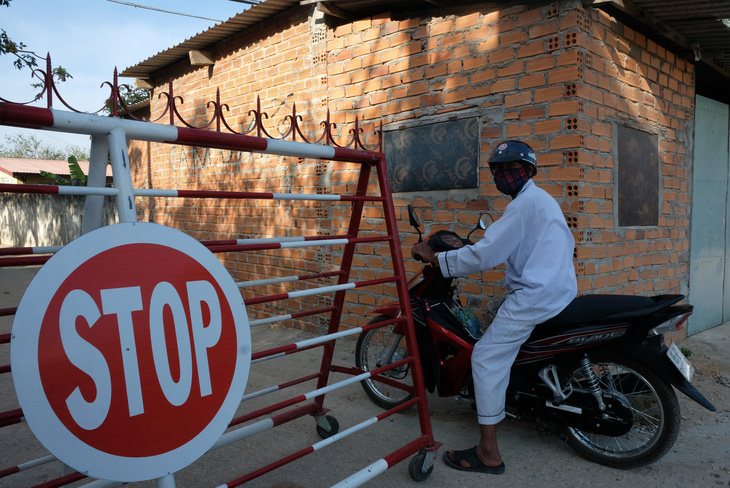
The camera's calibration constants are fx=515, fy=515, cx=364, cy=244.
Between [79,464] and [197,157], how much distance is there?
6086 mm

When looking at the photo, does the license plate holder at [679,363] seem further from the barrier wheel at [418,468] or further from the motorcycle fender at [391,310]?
the motorcycle fender at [391,310]

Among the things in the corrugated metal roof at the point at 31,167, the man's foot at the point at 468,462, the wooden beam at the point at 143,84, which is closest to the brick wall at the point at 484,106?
the man's foot at the point at 468,462

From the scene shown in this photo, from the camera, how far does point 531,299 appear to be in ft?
8.86

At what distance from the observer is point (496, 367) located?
2.75 m

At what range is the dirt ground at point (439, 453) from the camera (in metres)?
2.67

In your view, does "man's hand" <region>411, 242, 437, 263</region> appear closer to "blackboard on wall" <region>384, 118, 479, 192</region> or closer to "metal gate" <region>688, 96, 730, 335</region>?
"blackboard on wall" <region>384, 118, 479, 192</region>

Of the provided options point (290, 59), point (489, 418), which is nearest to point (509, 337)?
point (489, 418)

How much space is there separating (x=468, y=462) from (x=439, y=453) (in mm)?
279

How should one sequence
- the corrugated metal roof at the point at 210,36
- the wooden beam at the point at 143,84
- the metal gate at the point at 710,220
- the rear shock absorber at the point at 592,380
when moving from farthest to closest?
the wooden beam at the point at 143,84 < the corrugated metal roof at the point at 210,36 < the metal gate at the point at 710,220 < the rear shock absorber at the point at 592,380

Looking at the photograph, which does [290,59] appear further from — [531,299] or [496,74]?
[531,299]

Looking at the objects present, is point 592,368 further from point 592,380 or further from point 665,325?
point 665,325

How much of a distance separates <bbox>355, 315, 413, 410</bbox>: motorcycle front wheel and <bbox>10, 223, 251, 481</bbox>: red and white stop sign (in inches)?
73.2

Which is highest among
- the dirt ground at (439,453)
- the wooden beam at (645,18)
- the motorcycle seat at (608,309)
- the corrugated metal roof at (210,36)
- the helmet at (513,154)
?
the corrugated metal roof at (210,36)

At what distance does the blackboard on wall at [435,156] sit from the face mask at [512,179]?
1.24 m
